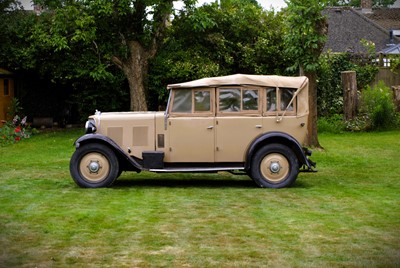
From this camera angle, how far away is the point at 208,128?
12.8 m

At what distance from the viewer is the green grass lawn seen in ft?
24.9

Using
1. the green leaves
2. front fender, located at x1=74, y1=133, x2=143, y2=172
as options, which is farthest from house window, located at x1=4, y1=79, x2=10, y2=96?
front fender, located at x1=74, y1=133, x2=143, y2=172

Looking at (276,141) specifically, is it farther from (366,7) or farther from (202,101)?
(366,7)

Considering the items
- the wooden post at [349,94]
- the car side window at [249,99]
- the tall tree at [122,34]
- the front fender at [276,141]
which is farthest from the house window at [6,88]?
the front fender at [276,141]

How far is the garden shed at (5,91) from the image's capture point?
27938 mm

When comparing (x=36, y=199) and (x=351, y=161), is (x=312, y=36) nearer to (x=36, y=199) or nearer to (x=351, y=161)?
(x=351, y=161)

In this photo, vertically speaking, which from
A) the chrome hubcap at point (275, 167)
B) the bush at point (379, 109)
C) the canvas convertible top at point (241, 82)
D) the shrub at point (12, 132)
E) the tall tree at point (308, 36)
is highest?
the tall tree at point (308, 36)

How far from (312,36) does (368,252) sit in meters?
11.9

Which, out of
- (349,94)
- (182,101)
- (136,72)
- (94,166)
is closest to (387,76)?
(349,94)

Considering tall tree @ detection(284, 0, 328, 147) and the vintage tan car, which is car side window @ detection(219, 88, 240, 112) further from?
tall tree @ detection(284, 0, 328, 147)

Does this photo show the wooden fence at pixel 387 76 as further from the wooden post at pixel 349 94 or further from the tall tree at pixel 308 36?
the tall tree at pixel 308 36

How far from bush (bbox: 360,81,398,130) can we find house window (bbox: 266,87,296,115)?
39.7 feet

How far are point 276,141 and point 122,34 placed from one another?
13288 mm

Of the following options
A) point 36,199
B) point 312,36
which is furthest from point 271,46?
point 36,199
